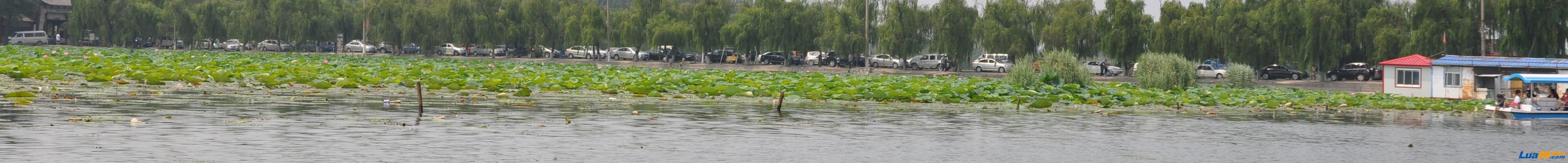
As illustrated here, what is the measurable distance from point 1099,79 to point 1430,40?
36.1ft

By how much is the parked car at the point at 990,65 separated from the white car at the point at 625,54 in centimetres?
2129

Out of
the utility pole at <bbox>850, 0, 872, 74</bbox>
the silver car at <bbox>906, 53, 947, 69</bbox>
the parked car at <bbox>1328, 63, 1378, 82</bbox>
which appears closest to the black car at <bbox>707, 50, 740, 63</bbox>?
the utility pole at <bbox>850, 0, 872, 74</bbox>

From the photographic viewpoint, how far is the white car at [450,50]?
8788 cm

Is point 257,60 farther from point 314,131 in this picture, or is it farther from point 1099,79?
point 314,131

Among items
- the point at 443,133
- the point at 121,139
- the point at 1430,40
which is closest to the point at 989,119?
the point at 443,133

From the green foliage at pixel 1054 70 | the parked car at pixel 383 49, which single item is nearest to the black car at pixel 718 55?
the parked car at pixel 383 49

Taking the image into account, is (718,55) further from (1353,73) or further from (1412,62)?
(1412,62)

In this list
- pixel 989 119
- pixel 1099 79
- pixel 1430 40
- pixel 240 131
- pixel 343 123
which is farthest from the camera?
pixel 1099 79

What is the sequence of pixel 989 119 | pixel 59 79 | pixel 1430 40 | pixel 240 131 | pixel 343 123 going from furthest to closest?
1. pixel 1430 40
2. pixel 59 79
3. pixel 989 119
4. pixel 343 123
5. pixel 240 131

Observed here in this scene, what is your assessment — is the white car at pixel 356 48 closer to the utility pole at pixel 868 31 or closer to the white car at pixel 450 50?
the white car at pixel 450 50

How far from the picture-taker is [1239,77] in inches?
1772

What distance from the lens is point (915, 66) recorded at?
71.6 meters

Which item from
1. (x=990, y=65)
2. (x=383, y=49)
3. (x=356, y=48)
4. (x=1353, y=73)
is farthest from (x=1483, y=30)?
(x=383, y=49)

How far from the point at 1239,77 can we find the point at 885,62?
28471 mm
